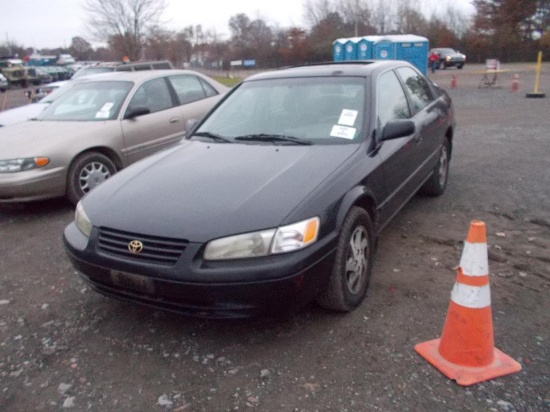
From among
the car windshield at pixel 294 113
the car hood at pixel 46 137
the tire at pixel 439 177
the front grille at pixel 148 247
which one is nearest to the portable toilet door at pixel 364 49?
the tire at pixel 439 177

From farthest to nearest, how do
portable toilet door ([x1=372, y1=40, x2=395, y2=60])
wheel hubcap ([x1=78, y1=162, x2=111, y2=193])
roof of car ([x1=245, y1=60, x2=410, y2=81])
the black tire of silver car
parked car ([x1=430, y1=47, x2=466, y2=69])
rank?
parked car ([x1=430, y1=47, x2=466, y2=69]), portable toilet door ([x1=372, y1=40, x2=395, y2=60]), wheel hubcap ([x1=78, y1=162, x2=111, y2=193]), the black tire of silver car, roof of car ([x1=245, y1=60, x2=410, y2=81])

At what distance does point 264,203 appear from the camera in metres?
2.99

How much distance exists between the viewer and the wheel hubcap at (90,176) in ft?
19.8

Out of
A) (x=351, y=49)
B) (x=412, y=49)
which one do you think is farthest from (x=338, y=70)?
(x=351, y=49)

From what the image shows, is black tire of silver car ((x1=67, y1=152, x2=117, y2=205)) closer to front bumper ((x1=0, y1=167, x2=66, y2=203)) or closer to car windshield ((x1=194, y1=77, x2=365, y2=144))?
front bumper ((x1=0, y1=167, x2=66, y2=203))

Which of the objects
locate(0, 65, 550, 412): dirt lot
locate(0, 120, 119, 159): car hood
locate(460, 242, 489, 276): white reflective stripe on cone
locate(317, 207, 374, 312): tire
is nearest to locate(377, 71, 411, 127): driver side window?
locate(317, 207, 374, 312): tire

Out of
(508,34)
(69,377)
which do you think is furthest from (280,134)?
(508,34)

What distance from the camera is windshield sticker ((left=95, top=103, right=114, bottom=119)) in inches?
256

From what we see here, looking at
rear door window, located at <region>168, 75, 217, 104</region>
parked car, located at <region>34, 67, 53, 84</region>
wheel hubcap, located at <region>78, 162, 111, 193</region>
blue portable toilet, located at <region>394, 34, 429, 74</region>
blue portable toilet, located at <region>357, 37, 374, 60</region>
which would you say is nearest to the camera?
wheel hubcap, located at <region>78, 162, 111, 193</region>

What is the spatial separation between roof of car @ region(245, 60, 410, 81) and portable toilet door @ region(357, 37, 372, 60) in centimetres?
1655

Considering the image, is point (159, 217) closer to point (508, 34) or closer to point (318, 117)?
point (318, 117)

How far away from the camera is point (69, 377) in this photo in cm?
290

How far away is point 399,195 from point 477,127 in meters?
7.35

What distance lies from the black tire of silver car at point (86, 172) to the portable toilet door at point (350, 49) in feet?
55.9
